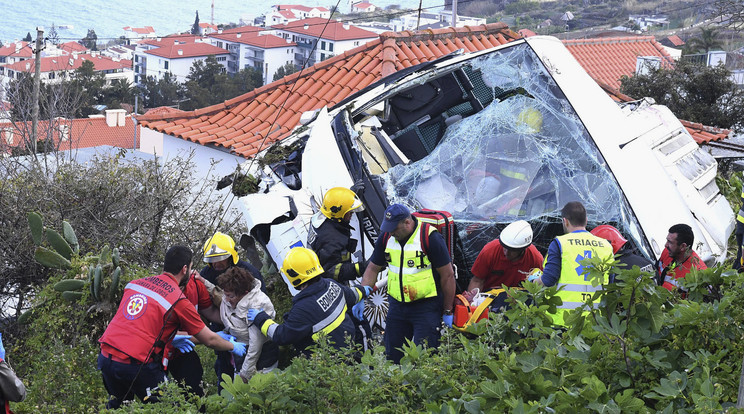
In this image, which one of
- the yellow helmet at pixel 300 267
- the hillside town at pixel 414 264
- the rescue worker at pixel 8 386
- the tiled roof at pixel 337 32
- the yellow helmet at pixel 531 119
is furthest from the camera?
the tiled roof at pixel 337 32

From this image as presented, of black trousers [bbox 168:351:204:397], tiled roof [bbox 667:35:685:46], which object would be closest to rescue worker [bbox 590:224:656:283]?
black trousers [bbox 168:351:204:397]

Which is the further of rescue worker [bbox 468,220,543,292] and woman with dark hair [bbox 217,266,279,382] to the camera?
rescue worker [bbox 468,220,543,292]

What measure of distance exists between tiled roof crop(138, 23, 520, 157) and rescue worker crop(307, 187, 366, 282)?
207 inches

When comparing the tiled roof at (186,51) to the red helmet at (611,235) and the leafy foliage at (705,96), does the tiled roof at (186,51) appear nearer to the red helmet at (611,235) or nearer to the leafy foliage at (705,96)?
the leafy foliage at (705,96)

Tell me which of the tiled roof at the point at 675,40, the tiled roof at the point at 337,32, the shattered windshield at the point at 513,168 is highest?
the tiled roof at the point at 675,40

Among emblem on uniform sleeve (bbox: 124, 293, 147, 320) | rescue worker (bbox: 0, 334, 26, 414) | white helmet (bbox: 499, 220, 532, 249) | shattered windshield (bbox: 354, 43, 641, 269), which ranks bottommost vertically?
rescue worker (bbox: 0, 334, 26, 414)

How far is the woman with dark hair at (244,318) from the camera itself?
15.8ft

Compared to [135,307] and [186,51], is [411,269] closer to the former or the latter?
[135,307]

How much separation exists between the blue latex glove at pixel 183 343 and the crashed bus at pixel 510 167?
4.63 feet

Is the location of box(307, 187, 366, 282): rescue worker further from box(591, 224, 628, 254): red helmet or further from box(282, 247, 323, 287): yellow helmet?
box(591, 224, 628, 254): red helmet

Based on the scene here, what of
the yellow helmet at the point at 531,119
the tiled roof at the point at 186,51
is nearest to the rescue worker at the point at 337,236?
the yellow helmet at the point at 531,119

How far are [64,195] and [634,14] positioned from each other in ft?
211

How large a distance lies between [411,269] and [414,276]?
5 centimetres

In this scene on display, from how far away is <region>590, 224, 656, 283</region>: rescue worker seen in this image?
4.98m
